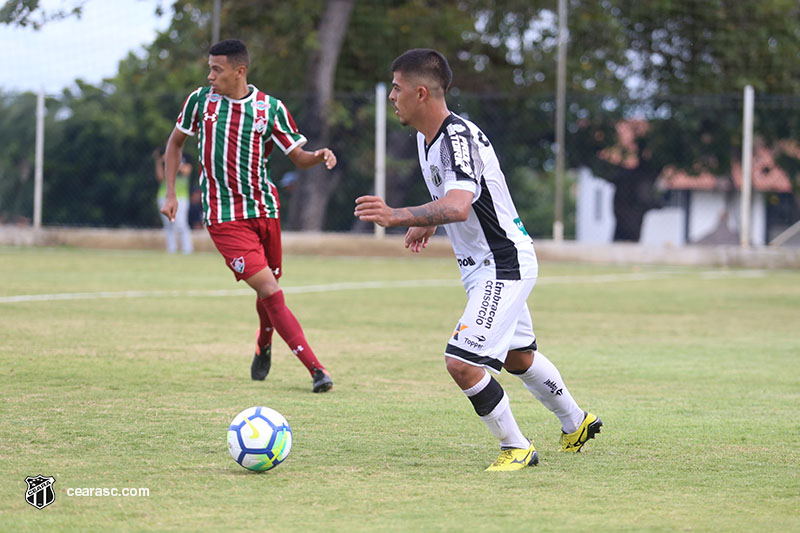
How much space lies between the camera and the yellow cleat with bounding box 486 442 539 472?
4672 mm

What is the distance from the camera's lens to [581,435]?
5109 mm

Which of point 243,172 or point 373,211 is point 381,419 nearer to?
point 373,211

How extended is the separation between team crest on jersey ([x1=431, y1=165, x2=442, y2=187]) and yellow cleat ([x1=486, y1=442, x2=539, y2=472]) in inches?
46.3

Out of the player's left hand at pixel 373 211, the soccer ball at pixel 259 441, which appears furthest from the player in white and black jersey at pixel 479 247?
the soccer ball at pixel 259 441

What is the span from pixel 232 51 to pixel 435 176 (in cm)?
272

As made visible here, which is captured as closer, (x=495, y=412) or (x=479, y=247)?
(x=495, y=412)

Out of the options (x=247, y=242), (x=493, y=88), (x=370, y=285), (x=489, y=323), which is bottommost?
(x=370, y=285)

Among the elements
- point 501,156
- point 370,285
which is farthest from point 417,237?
point 501,156

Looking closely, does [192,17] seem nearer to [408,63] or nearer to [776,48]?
[776,48]

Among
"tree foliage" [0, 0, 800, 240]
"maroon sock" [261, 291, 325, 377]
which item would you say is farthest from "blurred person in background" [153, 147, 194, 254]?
"maroon sock" [261, 291, 325, 377]

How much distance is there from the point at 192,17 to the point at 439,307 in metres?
14.1

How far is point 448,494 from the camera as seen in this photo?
4.18 m

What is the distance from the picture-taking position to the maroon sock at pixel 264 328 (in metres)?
7.13

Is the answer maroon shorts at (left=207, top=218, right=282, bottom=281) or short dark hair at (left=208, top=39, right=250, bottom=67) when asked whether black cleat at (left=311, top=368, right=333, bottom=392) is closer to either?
maroon shorts at (left=207, top=218, right=282, bottom=281)
